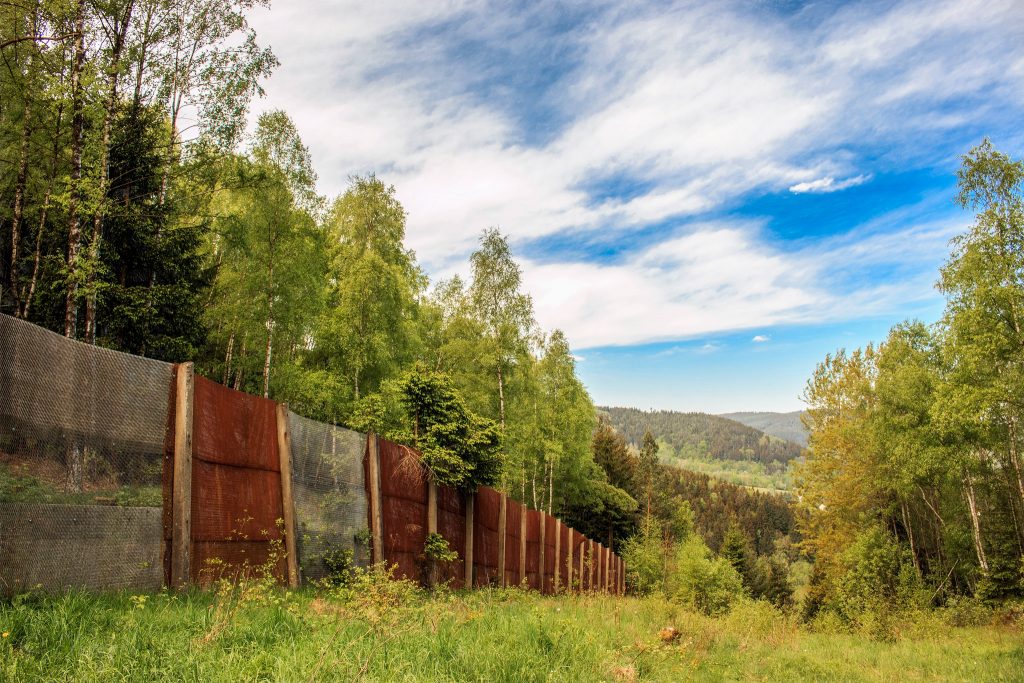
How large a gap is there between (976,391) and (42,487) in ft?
65.7

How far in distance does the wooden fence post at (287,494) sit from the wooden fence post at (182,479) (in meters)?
1.49

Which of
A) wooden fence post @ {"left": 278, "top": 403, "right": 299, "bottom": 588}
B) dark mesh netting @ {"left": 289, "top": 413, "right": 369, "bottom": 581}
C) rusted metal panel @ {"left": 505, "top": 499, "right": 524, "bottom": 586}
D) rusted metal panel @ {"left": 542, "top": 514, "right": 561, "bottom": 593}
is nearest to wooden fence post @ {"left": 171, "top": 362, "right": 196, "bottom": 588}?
wooden fence post @ {"left": 278, "top": 403, "right": 299, "bottom": 588}

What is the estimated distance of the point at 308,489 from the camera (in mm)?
7090

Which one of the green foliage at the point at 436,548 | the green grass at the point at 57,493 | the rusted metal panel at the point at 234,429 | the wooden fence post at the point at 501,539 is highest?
the rusted metal panel at the point at 234,429

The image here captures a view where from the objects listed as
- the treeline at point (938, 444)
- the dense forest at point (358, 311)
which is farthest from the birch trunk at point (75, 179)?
the treeline at point (938, 444)

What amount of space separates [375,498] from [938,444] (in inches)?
836

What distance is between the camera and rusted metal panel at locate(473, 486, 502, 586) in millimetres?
12680

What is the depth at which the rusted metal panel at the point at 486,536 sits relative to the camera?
499 inches

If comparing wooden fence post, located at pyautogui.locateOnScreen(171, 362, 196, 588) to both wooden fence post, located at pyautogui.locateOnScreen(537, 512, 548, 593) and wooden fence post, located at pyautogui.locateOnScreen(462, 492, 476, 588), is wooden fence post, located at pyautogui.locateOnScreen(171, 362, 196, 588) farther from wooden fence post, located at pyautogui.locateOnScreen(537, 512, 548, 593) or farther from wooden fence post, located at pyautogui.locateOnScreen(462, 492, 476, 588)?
wooden fence post, located at pyautogui.locateOnScreen(537, 512, 548, 593)

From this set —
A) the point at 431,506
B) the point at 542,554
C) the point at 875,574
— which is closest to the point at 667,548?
the point at 875,574

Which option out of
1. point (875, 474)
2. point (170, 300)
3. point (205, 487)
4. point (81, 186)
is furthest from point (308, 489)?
point (875, 474)

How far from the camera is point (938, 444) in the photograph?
69.0ft

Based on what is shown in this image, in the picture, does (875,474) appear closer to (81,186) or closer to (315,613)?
(315,613)

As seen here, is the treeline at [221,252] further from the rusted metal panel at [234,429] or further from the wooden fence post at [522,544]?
the rusted metal panel at [234,429]
